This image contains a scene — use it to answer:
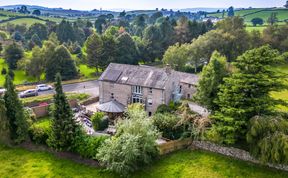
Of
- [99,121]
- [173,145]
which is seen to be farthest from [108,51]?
[173,145]

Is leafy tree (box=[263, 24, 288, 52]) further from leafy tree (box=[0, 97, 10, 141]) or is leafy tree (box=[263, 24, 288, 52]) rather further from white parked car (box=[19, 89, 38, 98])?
leafy tree (box=[0, 97, 10, 141])

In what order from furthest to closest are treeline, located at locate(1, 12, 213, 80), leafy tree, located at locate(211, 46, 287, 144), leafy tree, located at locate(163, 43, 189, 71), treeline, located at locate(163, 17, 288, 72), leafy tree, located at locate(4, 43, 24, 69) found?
leafy tree, located at locate(4, 43, 24, 69), treeline, located at locate(1, 12, 213, 80), treeline, located at locate(163, 17, 288, 72), leafy tree, located at locate(163, 43, 189, 71), leafy tree, located at locate(211, 46, 287, 144)

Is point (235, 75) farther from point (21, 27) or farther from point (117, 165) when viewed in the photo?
point (21, 27)

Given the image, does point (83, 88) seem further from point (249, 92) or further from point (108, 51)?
point (249, 92)

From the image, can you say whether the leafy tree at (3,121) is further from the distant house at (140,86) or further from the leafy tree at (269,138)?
the leafy tree at (269,138)

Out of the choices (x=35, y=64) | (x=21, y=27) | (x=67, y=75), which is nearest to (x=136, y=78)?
(x=67, y=75)

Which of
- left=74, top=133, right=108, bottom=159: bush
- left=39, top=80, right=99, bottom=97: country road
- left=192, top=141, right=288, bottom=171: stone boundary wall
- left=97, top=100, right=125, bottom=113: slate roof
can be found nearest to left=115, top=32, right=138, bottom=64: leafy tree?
left=39, top=80, right=99, bottom=97: country road
